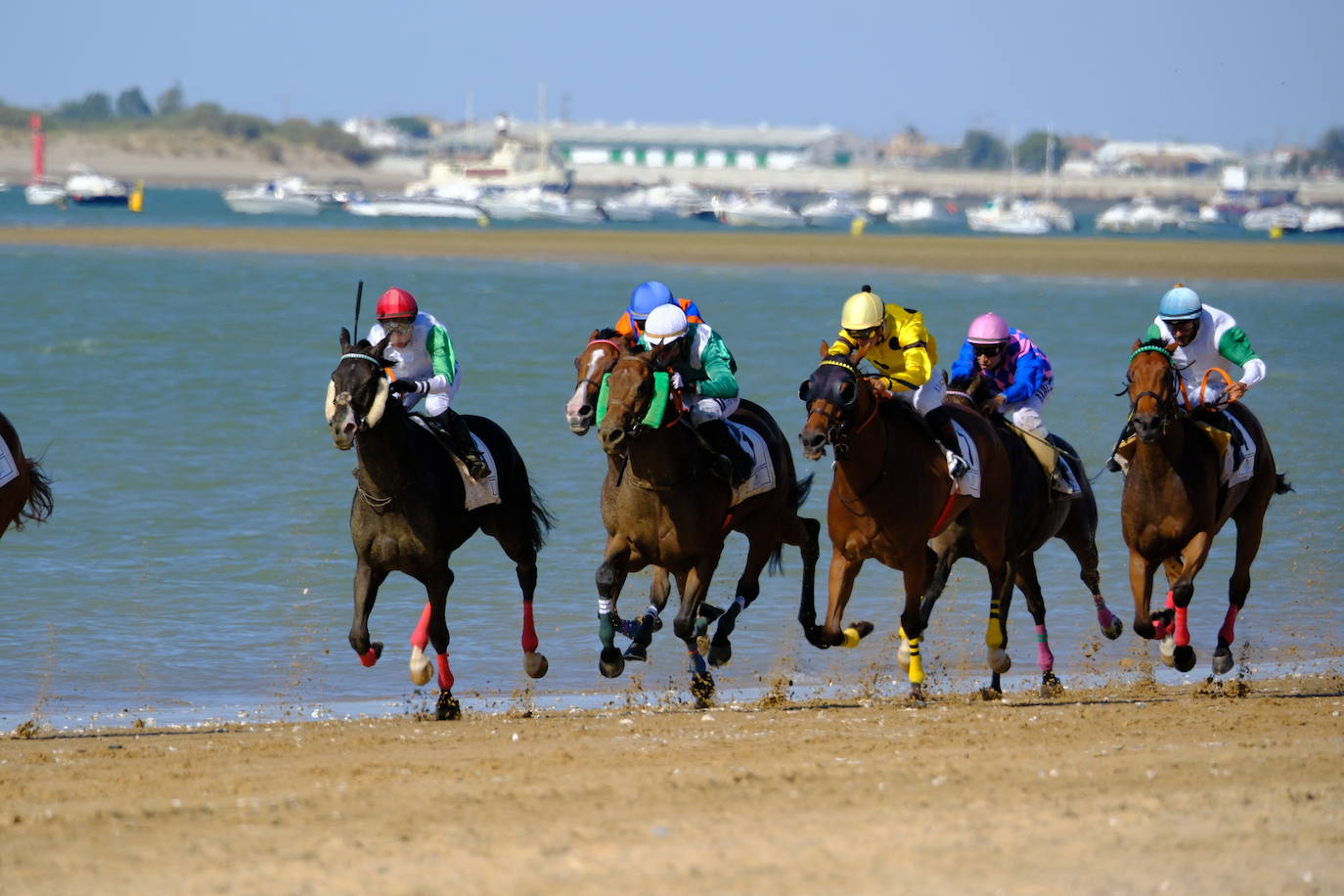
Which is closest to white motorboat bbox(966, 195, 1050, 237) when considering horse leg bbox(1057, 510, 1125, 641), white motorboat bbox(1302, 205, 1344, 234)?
white motorboat bbox(1302, 205, 1344, 234)

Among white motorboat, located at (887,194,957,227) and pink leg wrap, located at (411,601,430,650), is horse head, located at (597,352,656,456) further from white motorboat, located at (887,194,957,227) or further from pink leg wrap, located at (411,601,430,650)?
A: white motorboat, located at (887,194,957,227)

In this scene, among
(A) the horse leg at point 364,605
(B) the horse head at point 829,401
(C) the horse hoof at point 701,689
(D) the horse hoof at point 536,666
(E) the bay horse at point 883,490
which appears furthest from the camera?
(D) the horse hoof at point 536,666

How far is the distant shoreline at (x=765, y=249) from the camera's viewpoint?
66.6 meters

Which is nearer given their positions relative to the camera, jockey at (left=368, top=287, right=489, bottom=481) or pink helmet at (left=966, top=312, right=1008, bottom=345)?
jockey at (left=368, top=287, right=489, bottom=481)

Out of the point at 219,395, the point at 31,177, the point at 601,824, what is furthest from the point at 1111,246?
the point at 31,177

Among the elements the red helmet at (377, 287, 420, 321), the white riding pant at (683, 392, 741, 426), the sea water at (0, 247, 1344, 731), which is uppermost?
the red helmet at (377, 287, 420, 321)

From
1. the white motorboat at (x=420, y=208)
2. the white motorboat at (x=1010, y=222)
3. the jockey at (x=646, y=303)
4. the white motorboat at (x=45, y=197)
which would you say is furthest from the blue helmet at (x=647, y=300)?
the white motorboat at (x=45, y=197)

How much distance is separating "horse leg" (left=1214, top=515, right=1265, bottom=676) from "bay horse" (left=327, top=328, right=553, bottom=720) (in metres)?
4.30

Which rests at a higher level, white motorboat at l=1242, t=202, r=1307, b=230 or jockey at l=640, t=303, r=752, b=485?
white motorboat at l=1242, t=202, r=1307, b=230

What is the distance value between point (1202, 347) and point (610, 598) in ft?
13.7

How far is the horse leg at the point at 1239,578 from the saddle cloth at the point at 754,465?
3033mm

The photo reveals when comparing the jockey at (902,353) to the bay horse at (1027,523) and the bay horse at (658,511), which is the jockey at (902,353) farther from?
the bay horse at (658,511)

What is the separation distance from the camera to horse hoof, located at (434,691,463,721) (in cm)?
1079

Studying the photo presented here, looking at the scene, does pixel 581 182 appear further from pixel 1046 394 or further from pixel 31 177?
pixel 1046 394
